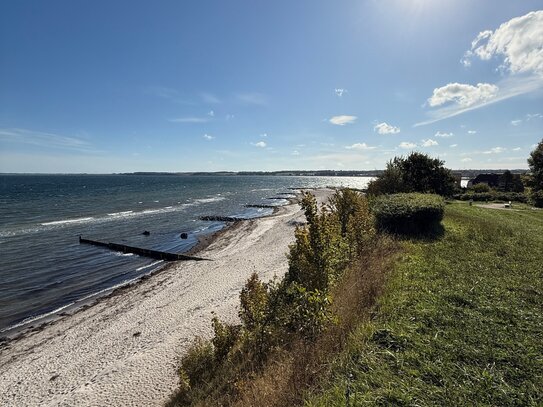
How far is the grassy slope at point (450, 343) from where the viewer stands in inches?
156

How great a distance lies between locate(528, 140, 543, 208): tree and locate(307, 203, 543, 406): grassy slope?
32.8 m

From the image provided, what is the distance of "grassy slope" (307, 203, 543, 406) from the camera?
3965 millimetres

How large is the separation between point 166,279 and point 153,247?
10.7 metres

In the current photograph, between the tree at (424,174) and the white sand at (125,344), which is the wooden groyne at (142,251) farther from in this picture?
the tree at (424,174)

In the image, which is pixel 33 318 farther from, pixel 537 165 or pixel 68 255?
pixel 537 165

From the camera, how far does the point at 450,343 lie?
4934 millimetres

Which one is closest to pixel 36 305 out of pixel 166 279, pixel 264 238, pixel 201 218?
pixel 166 279

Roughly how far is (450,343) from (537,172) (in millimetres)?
40925

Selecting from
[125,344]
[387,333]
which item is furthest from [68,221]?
[387,333]

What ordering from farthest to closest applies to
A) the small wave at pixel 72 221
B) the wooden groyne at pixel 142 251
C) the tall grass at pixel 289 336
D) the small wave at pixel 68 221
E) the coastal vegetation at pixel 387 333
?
the small wave at pixel 68 221, the small wave at pixel 72 221, the wooden groyne at pixel 142 251, the tall grass at pixel 289 336, the coastal vegetation at pixel 387 333

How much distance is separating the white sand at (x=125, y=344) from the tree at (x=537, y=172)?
3130 cm

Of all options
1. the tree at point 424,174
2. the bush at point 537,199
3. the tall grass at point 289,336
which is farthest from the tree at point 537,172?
the tall grass at point 289,336

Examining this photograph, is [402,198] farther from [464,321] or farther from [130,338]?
[130,338]

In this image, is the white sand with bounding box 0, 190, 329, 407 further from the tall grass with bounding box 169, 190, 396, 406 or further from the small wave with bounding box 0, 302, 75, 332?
the tall grass with bounding box 169, 190, 396, 406
